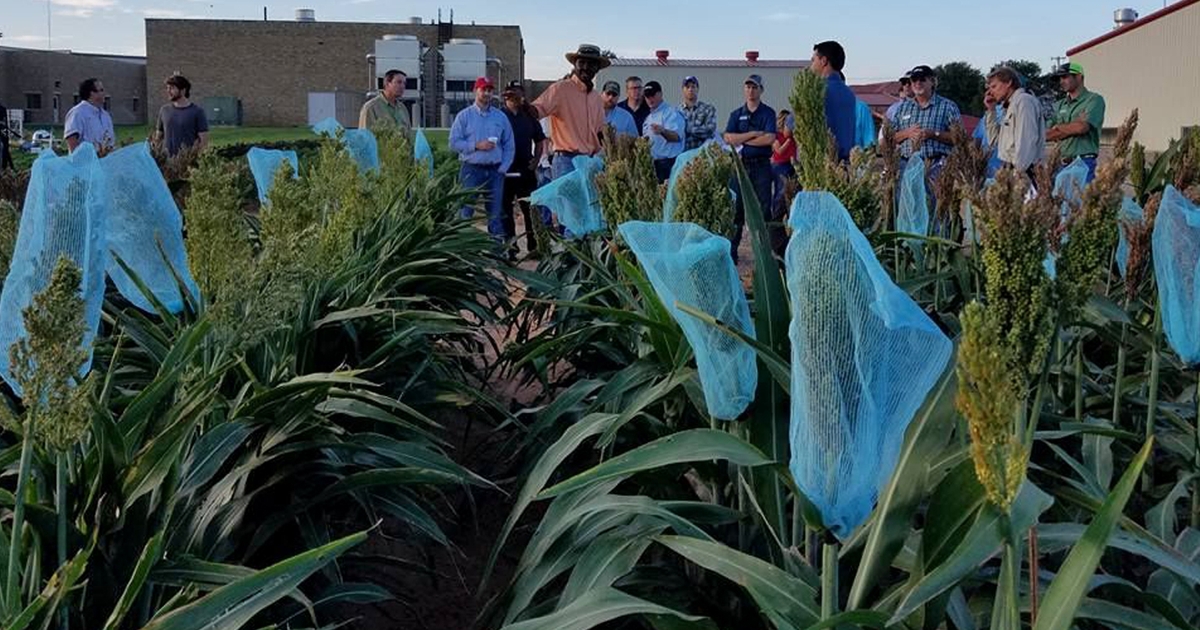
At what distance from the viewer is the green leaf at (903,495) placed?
139 cm

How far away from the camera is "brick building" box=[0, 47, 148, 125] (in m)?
56.3

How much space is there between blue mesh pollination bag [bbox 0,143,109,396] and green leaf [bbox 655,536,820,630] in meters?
1.03

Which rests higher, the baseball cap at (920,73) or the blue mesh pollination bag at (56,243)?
the baseball cap at (920,73)

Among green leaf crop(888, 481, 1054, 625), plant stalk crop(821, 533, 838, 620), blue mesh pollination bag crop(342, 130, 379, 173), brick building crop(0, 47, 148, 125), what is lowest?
plant stalk crop(821, 533, 838, 620)

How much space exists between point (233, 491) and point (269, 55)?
58912 mm

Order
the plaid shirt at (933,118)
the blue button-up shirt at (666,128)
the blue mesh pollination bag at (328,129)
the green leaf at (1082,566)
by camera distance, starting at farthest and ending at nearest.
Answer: the blue button-up shirt at (666,128)
the plaid shirt at (933,118)
the blue mesh pollination bag at (328,129)
the green leaf at (1082,566)

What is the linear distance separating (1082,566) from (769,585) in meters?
0.45

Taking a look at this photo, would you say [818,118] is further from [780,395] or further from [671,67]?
[671,67]

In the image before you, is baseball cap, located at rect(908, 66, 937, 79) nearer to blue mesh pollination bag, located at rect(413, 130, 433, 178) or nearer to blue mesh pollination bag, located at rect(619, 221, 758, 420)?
blue mesh pollination bag, located at rect(413, 130, 433, 178)

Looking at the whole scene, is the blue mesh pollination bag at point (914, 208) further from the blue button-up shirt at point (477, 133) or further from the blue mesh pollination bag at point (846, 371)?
the blue button-up shirt at point (477, 133)

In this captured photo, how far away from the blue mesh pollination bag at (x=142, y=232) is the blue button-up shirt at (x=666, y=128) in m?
6.97

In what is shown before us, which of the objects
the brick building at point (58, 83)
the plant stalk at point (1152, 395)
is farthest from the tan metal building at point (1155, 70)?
the brick building at point (58, 83)

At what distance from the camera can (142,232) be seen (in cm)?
270

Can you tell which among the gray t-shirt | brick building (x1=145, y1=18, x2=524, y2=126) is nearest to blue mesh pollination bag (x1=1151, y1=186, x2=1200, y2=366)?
the gray t-shirt
